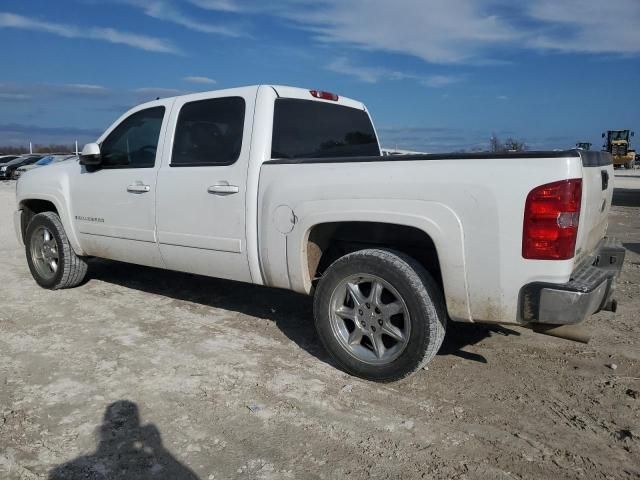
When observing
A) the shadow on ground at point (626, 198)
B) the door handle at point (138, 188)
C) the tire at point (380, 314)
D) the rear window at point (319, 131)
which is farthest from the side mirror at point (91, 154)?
the shadow on ground at point (626, 198)

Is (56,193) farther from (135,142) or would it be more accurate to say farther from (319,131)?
(319,131)

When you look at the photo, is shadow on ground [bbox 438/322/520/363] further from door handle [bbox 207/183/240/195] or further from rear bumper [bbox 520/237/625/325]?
door handle [bbox 207/183/240/195]

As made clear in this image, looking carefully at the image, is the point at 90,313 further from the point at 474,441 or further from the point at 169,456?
the point at 474,441

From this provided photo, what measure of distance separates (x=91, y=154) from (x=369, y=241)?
2849 mm

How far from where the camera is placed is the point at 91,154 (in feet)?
16.9

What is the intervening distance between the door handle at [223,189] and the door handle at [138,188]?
80cm

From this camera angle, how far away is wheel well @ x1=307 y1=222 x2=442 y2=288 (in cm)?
378

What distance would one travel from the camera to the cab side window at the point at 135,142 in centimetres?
494

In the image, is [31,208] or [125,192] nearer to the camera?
[125,192]

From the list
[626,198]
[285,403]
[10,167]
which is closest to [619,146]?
[626,198]

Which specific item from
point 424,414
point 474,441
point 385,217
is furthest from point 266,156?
point 474,441

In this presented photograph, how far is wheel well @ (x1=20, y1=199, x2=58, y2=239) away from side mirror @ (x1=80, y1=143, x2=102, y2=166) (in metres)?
1.21

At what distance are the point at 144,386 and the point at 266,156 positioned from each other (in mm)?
1807

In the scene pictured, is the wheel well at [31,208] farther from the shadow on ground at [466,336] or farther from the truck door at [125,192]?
the shadow on ground at [466,336]
